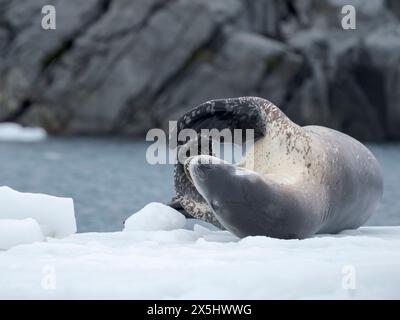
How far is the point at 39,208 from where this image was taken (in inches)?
222

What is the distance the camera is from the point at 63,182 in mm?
16000

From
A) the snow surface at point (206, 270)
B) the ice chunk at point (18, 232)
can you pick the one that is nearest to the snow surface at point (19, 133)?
the ice chunk at point (18, 232)

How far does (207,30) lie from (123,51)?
9.11 ft

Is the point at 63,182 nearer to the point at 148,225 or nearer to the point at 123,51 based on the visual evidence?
the point at 148,225

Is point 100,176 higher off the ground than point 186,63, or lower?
lower

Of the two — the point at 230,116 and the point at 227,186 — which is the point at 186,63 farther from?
the point at 227,186

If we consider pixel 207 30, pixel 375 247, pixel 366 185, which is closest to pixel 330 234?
pixel 366 185

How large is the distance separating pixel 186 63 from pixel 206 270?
26.3 metres

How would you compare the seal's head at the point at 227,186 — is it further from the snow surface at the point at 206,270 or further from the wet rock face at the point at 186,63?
the wet rock face at the point at 186,63

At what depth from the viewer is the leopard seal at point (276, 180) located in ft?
17.5

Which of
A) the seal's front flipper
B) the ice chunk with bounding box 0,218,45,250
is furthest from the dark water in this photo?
the ice chunk with bounding box 0,218,45,250

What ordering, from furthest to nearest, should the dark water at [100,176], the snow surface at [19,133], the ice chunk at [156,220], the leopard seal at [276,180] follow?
the snow surface at [19,133], the dark water at [100,176], the ice chunk at [156,220], the leopard seal at [276,180]

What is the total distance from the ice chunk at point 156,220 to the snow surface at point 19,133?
75.3 ft

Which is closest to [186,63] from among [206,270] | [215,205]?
[215,205]
